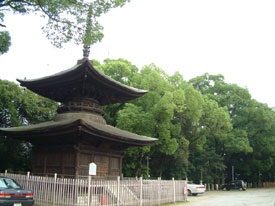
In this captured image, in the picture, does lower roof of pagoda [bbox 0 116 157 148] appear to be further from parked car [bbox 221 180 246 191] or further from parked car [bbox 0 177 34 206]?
parked car [bbox 221 180 246 191]

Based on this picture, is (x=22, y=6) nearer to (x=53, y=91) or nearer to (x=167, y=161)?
(x=53, y=91)

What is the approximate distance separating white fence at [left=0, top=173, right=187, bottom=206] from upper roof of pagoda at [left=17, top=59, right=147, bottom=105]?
5.66m

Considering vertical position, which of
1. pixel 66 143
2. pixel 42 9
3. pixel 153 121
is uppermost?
pixel 42 9

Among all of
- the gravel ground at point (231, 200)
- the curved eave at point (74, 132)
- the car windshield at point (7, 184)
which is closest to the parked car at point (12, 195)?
the car windshield at point (7, 184)

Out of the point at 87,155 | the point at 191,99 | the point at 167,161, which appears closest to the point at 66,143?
the point at 87,155

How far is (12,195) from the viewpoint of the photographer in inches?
421

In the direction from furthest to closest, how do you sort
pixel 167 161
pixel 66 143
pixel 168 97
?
pixel 167 161, pixel 168 97, pixel 66 143

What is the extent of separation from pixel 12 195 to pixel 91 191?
3327mm

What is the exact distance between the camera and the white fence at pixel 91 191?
12.4 metres

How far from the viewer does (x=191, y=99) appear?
1148 inches

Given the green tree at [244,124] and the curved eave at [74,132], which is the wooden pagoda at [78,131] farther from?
the green tree at [244,124]

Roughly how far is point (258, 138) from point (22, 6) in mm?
42215

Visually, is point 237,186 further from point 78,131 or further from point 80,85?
point 78,131

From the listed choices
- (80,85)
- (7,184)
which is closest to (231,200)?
(80,85)
